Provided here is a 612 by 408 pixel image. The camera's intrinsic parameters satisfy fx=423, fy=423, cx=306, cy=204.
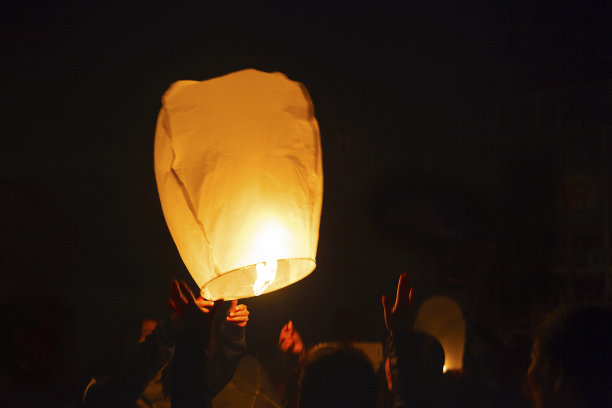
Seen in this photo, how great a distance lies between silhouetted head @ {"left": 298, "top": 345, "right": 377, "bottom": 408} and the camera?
91cm

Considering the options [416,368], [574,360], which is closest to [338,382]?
[416,368]

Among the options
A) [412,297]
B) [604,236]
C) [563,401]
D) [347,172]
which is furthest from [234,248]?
[604,236]

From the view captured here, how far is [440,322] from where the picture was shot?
2098 millimetres

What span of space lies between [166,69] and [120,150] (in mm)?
614

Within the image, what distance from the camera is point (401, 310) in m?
1.08

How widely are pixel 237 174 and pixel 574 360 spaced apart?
0.86 metres

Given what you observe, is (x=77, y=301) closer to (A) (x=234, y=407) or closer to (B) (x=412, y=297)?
(A) (x=234, y=407)

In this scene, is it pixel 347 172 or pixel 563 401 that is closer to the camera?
pixel 563 401

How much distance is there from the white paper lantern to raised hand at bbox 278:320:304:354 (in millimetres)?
500

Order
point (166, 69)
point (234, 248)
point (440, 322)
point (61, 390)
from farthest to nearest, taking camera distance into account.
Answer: point (166, 69) < point (61, 390) < point (440, 322) < point (234, 248)

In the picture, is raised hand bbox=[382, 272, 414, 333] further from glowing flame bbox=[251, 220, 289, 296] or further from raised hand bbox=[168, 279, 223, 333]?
raised hand bbox=[168, 279, 223, 333]

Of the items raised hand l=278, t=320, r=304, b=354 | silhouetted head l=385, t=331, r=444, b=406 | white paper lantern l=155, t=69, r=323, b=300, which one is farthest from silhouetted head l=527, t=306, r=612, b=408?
raised hand l=278, t=320, r=304, b=354

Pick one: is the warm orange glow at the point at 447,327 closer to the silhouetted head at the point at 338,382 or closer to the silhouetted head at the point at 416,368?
the silhouetted head at the point at 416,368

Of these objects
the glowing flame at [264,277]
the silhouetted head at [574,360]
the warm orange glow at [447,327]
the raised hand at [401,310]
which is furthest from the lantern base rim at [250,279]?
the silhouetted head at [574,360]
